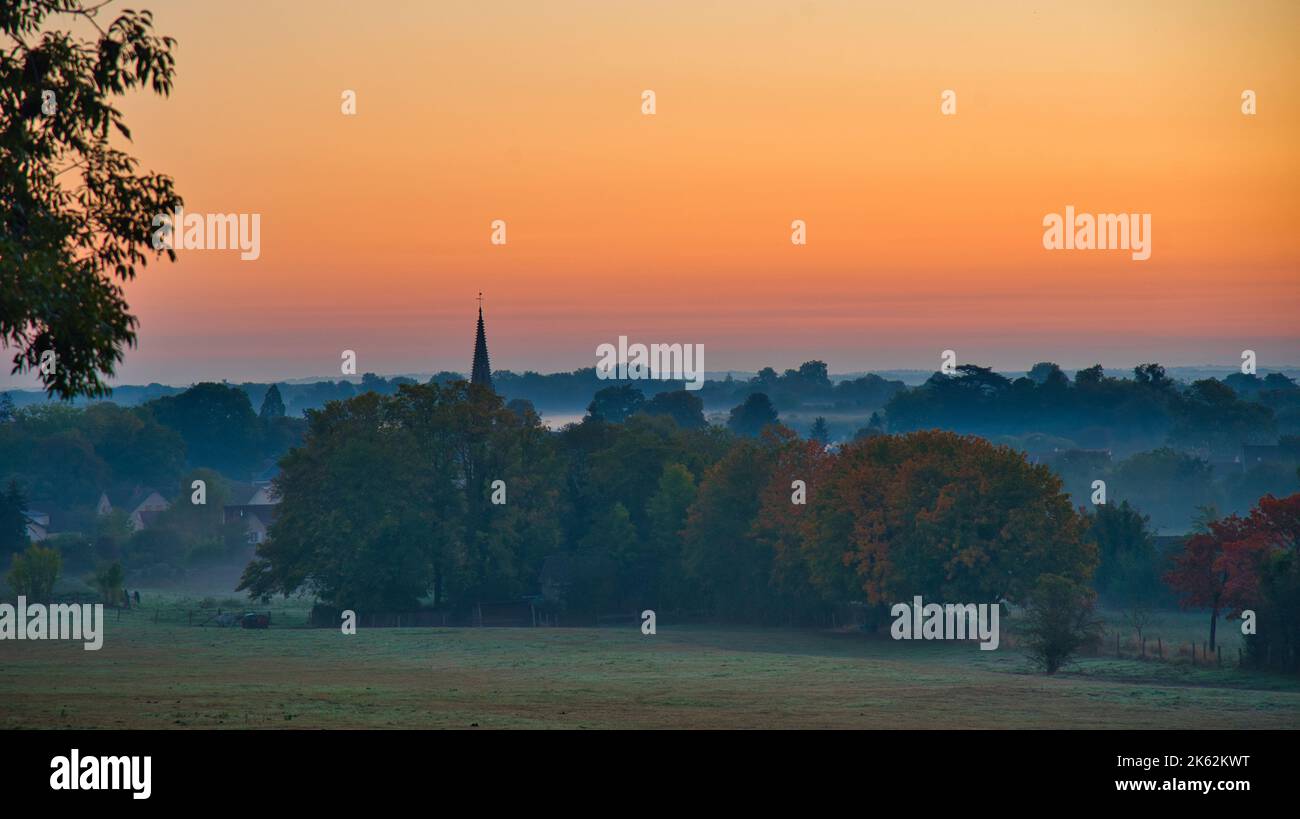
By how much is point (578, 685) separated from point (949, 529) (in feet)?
111

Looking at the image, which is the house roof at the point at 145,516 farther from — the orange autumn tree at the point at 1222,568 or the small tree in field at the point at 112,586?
the orange autumn tree at the point at 1222,568

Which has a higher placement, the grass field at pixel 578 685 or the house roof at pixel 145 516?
the house roof at pixel 145 516

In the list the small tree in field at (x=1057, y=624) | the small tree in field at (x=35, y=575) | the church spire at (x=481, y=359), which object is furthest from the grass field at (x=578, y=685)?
the church spire at (x=481, y=359)

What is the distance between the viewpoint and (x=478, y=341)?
134 m

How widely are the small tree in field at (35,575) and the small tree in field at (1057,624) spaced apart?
53815 mm

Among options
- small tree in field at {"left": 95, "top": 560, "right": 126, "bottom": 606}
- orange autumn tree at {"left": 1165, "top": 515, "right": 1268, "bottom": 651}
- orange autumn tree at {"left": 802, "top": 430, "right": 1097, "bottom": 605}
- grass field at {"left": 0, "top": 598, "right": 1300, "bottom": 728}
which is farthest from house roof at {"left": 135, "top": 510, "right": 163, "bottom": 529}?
orange autumn tree at {"left": 1165, "top": 515, "right": 1268, "bottom": 651}

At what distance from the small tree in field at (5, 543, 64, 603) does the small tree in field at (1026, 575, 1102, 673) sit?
177 feet

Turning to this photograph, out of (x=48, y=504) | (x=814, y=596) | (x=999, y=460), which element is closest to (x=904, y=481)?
(x=999, y=460)

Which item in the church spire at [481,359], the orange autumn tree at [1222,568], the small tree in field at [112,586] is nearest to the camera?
the orange autumn tree at [1222,568]

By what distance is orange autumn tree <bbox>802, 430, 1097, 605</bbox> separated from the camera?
7019 centimetres

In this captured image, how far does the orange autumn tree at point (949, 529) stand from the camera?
70188 millimetres
